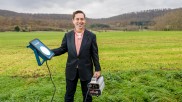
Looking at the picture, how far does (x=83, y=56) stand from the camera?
6.18 m

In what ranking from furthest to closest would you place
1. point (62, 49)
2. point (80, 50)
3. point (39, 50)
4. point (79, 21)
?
point (62, 49)
point (80, 50)
point (79, 21)
point (39, 50)

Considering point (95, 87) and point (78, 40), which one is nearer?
point (95, 87)

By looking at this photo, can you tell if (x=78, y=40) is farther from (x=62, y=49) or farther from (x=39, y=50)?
(x=39, y=50)

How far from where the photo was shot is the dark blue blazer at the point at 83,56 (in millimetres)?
6160

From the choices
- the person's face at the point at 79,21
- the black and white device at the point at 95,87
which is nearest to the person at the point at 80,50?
the person's face at the point at 79,21

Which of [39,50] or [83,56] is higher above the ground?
[39,50]

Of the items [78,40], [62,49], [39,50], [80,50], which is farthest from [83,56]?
[39,50]

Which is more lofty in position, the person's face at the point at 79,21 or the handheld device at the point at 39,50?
the person's face at the point at 79,21

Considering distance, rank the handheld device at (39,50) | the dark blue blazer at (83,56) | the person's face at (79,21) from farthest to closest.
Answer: the dark blue blazer at (83,56)
the person's face at (79,21)
the handheld device at (39,50)

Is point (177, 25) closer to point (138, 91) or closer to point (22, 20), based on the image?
point (22, 20)

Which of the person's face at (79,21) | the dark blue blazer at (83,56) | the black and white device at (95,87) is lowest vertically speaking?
the black and white device at (95,87)

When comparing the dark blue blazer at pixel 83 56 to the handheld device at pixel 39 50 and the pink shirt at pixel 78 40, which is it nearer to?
the pink shirt at pixel 78 40

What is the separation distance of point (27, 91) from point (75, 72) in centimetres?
343

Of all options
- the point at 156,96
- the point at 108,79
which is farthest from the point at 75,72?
the point at 108,79
